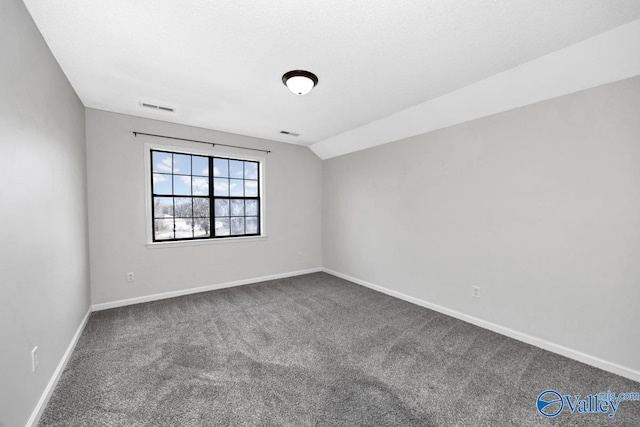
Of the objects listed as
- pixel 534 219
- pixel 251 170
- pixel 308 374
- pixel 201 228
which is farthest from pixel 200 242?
pixel 534 219

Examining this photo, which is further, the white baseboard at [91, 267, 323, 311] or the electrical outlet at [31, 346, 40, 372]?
the white baseboard at [91, 267, 323, 311]

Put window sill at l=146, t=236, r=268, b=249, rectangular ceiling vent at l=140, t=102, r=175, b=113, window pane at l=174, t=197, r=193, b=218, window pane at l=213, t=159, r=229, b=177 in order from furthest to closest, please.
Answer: window pane at l=213, t=159, r=229, b=177 → window pane at l=174, t=197, r=193, b=218 → window sill at l=146, t=236, r=268, b=249 → rectangular ceiling vent at l=140, t=102, r=175, b=113

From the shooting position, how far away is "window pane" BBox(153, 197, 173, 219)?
3.83 metres

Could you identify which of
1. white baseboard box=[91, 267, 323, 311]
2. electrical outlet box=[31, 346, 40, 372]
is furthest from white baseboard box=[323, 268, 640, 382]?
electrical outlet box=[31, 346, 40, 372]

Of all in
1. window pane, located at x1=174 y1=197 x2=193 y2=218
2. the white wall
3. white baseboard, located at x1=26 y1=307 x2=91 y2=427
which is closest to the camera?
white baseboard, located at x1=26 y1=307 x2=91 y2=427

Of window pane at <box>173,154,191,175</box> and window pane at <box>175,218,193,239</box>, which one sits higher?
window pane at <box>173,154,191,175</box>

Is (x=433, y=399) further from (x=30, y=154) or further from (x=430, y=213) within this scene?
(x=30, y=154)

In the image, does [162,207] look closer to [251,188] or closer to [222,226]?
[222,226]

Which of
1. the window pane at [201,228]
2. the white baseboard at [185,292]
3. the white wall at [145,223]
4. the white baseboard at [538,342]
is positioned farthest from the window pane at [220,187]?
the white baseboard at [538,342]

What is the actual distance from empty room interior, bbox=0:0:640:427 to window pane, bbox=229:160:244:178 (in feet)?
1.38

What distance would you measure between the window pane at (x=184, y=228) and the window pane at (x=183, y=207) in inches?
2.5

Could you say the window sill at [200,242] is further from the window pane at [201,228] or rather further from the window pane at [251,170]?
the window pane at [251,170]

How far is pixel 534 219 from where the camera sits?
2.58 m

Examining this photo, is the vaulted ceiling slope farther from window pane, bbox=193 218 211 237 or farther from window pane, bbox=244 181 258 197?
window pane, bbox=193 218 211 237
